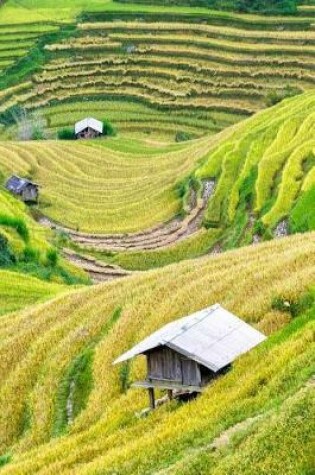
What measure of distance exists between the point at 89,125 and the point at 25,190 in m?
27.5

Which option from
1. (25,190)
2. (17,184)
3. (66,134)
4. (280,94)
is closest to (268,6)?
(280,94)

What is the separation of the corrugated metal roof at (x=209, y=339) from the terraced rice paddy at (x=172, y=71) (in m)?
86.8

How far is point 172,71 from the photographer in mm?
115000

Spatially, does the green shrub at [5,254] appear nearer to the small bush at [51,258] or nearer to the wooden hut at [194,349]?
the small bush at [51,258]

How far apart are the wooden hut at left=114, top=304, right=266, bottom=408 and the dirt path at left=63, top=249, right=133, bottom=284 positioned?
38.0 meters

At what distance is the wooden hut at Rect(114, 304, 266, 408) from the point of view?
19609 millimetres

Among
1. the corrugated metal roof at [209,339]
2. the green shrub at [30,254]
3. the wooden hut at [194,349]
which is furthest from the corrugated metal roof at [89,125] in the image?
the wooden hut at [194,349]

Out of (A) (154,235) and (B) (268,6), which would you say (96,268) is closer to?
(A) (154,235)

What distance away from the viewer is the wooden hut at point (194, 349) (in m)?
19.6

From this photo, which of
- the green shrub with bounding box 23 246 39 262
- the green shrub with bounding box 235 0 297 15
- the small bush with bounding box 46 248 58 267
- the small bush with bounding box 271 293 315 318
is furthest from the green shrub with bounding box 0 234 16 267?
the green shrub with bounding box 235 0 297 15

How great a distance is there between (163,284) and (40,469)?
43.0 ft

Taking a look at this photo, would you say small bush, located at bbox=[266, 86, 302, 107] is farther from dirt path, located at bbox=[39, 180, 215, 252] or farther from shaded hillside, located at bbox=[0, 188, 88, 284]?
shaded hillside, located at bbox=[0, 188, 88, 284]

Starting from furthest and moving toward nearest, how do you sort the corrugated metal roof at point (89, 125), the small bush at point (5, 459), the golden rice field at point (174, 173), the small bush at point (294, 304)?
the corrugated metal roof at point (89, 125) → the golden rice field at point (174, 173) → the small bush at point (294, 304) → the small bush at point (5, 459)

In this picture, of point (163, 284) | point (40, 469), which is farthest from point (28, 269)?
point (40, 469)
